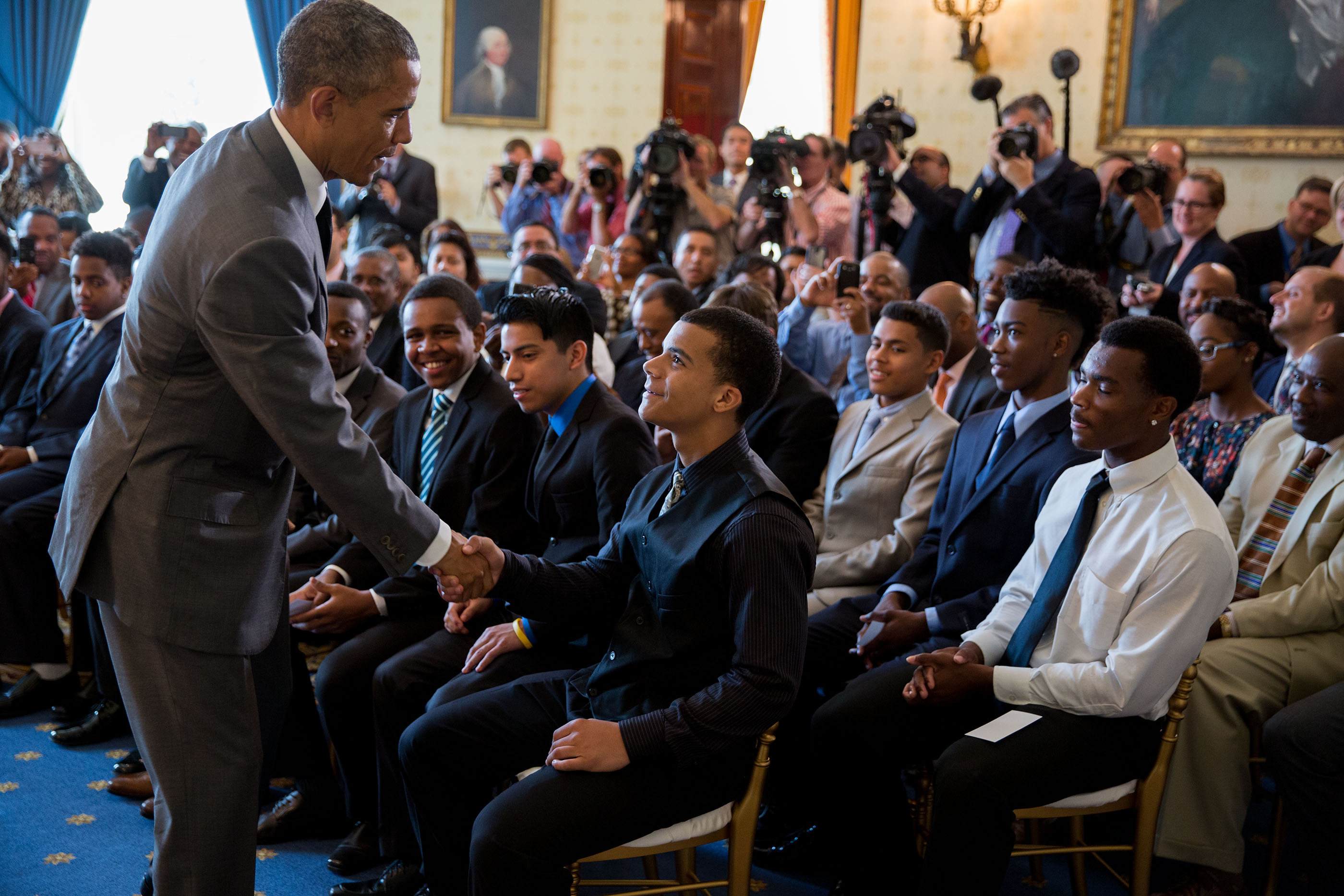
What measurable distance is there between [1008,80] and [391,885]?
25.1 feet

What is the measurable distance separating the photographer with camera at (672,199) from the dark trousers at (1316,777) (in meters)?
3.41

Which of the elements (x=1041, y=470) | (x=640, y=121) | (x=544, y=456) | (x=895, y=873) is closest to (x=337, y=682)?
(x=544, y=456)

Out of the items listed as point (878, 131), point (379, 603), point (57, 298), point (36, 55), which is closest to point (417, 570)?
point (379, 603)

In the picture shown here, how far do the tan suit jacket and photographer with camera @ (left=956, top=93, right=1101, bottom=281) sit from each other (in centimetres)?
200

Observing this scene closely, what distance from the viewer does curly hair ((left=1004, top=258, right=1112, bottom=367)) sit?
2.64 metres

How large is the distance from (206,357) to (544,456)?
3.39ft

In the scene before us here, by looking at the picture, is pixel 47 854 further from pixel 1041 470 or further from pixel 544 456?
pixel 1041 470

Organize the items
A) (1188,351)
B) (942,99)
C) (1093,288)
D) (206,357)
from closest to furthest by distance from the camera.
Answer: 1. (206,357)
2. (1188,351)
3. (1093,288)
4. (942,99)

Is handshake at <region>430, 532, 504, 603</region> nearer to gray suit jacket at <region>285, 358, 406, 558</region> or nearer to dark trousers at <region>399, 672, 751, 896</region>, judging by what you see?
dark trousers at <region>399, 672, 751, 896</region>

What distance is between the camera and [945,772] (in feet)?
6.20

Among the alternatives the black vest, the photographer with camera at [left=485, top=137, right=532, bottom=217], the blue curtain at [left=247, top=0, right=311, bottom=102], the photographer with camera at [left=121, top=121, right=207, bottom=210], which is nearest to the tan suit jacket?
the black vest

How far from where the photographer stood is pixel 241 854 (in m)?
1.74

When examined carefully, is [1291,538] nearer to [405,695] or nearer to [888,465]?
[888,465]

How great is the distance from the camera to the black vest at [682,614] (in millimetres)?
1778
